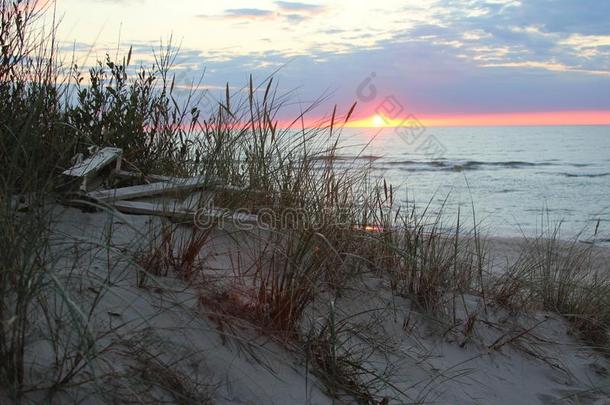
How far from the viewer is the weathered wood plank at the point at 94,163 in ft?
11.6

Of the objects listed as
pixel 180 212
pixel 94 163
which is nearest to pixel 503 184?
pixel 94 163

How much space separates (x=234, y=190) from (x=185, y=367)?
146 centimetres

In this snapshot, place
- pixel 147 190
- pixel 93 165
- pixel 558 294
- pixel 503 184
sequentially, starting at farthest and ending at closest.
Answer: pixel 503 184 < pixel 558 294 < pixel 147 190 < pixel 93 165

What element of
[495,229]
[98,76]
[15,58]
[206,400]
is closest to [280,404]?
[206,400]

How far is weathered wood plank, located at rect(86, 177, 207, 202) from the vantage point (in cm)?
359

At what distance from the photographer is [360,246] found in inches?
158

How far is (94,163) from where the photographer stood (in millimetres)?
3953

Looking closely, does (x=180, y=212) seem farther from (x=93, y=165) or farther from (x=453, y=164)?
(x=453, y=164)

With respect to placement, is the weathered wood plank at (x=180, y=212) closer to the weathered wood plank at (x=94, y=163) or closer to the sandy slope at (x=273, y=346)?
the sandy slope at (x=273, y=346)

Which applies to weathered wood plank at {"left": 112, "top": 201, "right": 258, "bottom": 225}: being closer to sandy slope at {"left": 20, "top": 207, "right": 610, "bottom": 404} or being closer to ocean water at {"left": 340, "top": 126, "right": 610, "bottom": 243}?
sandy slope at {"left": 20, "top": 207, "right": 610, "bottom": 404}

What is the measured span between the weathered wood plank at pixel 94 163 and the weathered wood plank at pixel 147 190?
0.46 ft

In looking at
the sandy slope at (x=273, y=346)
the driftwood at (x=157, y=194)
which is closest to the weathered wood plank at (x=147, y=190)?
the driftwood at (x=157, y=194)

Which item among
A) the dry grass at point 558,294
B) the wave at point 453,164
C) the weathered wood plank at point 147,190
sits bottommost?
the dry grass at point 558,294

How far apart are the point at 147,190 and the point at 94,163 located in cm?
41
